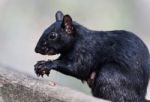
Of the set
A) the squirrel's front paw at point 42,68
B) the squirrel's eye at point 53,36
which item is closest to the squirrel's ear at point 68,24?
the squirrel's eye at point 53,36

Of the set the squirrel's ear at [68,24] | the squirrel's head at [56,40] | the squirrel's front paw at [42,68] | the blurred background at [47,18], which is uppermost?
the squirrel's ear at [68,24]

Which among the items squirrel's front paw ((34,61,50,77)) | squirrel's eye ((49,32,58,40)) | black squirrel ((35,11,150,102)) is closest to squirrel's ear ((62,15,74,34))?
Result: black squirrel ((35,11,150,102))

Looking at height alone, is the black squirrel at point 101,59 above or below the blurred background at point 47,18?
above

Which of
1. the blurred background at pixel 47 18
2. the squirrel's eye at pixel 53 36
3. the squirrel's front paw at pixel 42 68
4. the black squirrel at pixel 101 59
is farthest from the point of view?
the blurred background at pixel 47 18

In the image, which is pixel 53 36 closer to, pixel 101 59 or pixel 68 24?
pixel 68 24

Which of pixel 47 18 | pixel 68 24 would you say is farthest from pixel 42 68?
pixel 47 18

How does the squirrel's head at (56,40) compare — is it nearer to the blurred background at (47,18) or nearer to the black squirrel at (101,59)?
the black squirrel at (101,59)

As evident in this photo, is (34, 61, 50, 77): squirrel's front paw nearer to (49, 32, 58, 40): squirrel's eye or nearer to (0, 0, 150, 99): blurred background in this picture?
(49, 32, 58, 40): squirrel's eye
